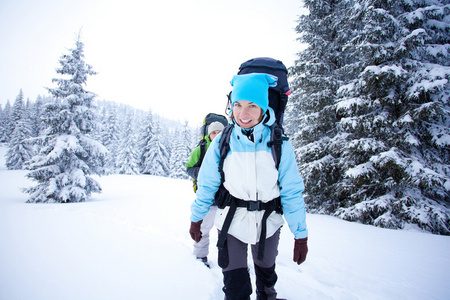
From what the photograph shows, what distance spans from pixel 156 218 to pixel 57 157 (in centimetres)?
791

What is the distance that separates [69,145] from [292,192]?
1238 centimetres

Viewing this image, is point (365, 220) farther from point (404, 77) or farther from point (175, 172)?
point (175, 172)

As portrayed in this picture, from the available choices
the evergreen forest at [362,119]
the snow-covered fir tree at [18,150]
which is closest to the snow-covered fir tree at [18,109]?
the snow-covered fir tree at [18,150]

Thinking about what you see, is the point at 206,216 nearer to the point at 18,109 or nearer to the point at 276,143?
the point at 276,143

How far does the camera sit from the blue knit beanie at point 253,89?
1.94 m

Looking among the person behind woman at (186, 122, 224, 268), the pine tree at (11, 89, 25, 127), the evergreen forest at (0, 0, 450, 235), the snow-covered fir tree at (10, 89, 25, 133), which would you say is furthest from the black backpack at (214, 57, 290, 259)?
the pine tree at (11, 89, 25, 127)

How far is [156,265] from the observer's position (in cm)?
308

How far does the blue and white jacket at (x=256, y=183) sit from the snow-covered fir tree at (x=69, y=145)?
11.4m

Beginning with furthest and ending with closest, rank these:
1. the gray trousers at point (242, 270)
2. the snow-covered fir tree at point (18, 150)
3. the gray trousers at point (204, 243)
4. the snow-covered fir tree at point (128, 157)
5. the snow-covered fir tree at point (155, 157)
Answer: the snow-covered fir tree at point (155, 157), the snow-covered fir tree at point (128, 157), the snow-covered fir tree at point (18, 150), the gray trousers at point (204, 243), the gray trousers at point (242, 270)

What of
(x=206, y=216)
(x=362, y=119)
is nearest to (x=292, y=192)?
(x=206, y=216)

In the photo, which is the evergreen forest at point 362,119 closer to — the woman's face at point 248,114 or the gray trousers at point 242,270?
the gray trousers at point 242,270

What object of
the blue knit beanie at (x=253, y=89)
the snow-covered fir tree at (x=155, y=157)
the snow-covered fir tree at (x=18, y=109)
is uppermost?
the snow-covered fir tree at (x=18, y=109)

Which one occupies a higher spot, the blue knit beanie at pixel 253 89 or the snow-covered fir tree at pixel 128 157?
the blue knit beanie at pixel 253 89

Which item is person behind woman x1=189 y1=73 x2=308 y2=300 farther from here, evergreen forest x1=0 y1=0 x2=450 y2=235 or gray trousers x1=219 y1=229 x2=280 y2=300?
evergreen forest x1=0 y1=0 x2=450 y2=235
